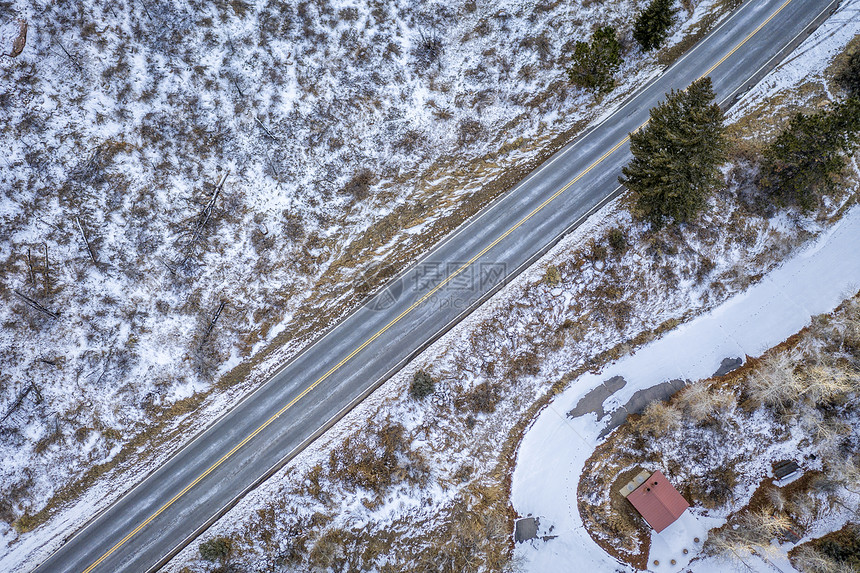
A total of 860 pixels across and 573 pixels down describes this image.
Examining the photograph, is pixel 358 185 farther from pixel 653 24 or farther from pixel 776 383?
pixel 776 383

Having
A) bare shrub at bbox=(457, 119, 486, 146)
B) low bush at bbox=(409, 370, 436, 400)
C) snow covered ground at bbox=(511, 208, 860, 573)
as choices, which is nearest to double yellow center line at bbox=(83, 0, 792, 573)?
low bush at bbox=(409, 370, 436, 400)

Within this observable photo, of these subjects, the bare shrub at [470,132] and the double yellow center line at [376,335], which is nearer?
the double yellow center line at [376,335]

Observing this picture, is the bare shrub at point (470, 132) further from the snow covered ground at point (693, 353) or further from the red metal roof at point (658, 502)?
the red metal roof at point (658, 502)

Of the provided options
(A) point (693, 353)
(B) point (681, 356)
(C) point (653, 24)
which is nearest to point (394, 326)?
(B) point (681, 356)

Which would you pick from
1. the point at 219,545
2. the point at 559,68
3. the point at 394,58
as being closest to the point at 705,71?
the point at 559,68

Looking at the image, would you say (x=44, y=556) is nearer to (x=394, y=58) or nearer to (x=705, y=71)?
(x=394, y=58)

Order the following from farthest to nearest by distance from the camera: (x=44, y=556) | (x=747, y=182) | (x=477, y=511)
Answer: (x=747, y=182)
(x=477, y=511)
(x=44, y=556)

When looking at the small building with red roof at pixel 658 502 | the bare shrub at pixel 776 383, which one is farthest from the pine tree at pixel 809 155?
the small building with red roof at pixel 658 502
